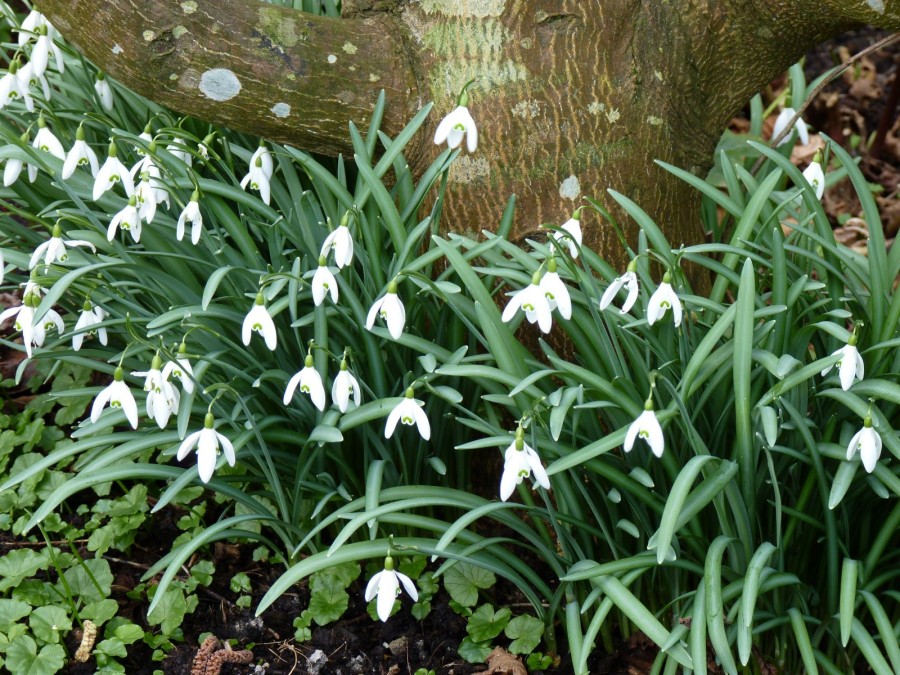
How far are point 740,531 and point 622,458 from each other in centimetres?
32

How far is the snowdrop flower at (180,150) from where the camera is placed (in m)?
2.36

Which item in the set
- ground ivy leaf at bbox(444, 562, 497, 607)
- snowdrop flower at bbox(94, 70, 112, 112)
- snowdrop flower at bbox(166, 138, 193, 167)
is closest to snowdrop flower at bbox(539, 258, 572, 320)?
ground ivy leaf at bbox(444, 562, 497, 607)

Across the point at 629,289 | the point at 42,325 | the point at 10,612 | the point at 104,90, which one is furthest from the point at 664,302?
the point at 104,90

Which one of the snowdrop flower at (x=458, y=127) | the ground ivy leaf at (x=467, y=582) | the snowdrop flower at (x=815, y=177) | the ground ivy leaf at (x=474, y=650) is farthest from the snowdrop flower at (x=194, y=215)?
the snowdrop flower at (x=815, y=177)

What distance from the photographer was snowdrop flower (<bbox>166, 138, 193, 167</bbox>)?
2361 mm

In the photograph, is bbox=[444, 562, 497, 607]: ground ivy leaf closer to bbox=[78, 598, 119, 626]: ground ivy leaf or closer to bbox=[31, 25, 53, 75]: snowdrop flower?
bbox=[78, 598, 119, 626]: ground ivy leaf

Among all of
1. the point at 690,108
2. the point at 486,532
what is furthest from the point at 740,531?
the point at 690,108

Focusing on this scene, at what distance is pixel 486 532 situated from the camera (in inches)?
101

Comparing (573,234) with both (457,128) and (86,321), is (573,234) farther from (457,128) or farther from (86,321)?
(86,321)

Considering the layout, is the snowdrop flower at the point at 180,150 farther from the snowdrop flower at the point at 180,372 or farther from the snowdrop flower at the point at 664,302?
the snowdrop flower at the point at 664,302

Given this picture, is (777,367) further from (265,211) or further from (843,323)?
(265,211)

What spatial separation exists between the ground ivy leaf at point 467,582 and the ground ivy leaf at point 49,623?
91 cm

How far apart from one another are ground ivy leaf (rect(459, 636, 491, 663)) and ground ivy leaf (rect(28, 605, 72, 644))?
36.7 inches

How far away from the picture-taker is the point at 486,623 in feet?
7.52
